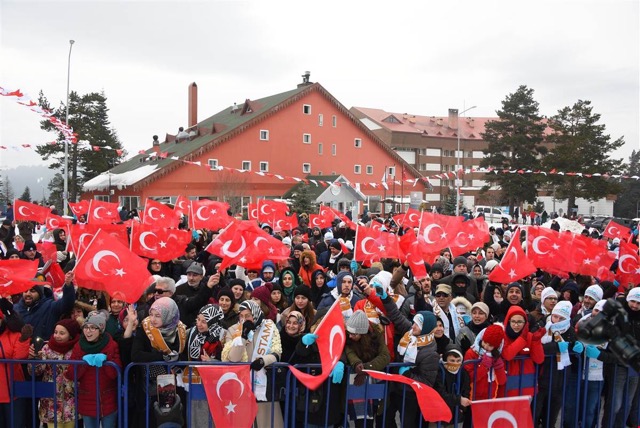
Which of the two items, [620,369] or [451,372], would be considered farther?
[620,369]

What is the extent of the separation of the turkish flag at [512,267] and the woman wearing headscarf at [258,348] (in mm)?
3912

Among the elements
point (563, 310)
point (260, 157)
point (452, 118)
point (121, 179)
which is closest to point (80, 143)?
point (121, 179)

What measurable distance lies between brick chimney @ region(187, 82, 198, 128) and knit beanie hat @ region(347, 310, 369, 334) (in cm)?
5594

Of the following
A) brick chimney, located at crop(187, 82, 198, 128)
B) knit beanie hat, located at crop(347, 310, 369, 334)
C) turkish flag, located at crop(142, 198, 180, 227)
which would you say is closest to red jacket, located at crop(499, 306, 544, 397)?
knit beanie hat, located at crop(347, 310, 369, 334)

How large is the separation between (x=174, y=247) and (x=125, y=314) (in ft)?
11.7

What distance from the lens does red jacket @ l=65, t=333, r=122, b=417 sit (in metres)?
4.79

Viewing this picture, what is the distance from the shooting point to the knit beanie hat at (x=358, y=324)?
16.1 ft

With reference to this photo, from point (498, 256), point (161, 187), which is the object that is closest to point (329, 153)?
point (161, 187)

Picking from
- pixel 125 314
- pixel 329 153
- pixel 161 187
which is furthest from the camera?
pixel 329 153

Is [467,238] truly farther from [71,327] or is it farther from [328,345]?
[71,327]

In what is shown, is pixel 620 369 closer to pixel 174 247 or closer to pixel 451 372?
pixel 451 372

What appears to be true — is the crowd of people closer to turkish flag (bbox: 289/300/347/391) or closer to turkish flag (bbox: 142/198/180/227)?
turkish flag (bbox: 289/300/347/391)

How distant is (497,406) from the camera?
487cm

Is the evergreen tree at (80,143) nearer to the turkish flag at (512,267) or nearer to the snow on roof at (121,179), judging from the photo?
the snow on roof at (121,179)
